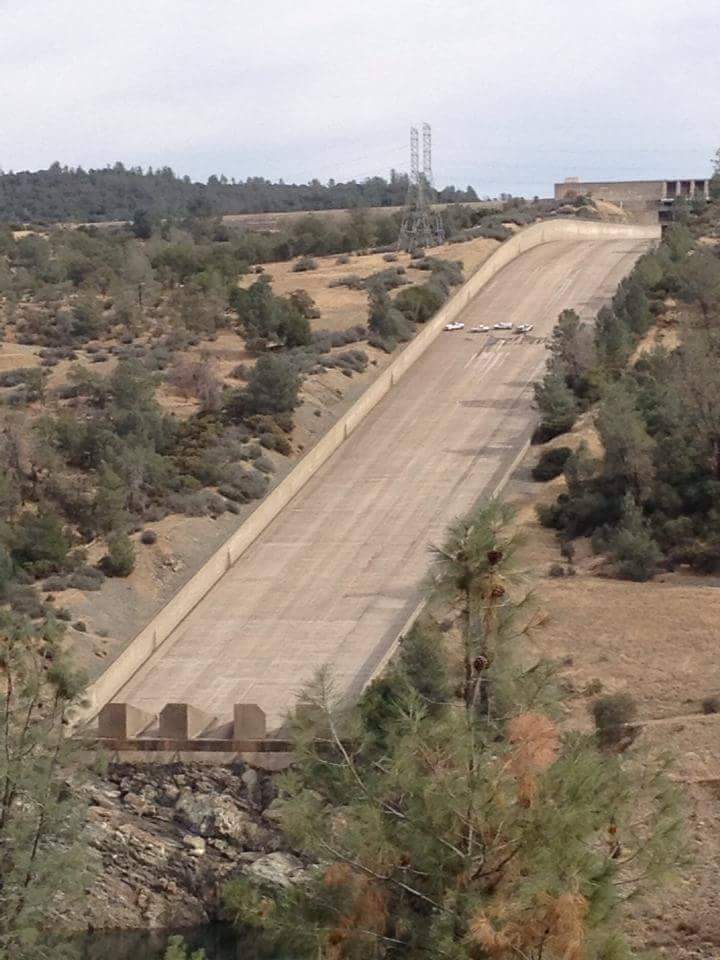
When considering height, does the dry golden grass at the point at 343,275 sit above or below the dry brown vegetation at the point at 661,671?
above

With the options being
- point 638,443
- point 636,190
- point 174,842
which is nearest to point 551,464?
point 638,443

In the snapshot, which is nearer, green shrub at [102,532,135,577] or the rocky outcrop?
the rocky outcrop

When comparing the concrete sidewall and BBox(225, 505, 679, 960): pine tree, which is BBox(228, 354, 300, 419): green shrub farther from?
BBox(225, 505, 679, 960): pine tree

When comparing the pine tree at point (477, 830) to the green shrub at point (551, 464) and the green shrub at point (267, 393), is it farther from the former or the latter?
the green shrub at point (267, 393)

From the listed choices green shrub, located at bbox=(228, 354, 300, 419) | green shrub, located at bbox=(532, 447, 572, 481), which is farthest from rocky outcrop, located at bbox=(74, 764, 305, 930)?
green shrub, located at bbox=(228, 354, 300, 419)

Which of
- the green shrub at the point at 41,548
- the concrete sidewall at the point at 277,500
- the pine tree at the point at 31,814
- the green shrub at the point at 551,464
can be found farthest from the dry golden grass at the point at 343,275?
the pine tree at the point at 31,814

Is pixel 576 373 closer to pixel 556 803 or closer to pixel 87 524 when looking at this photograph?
pixel 87 524
